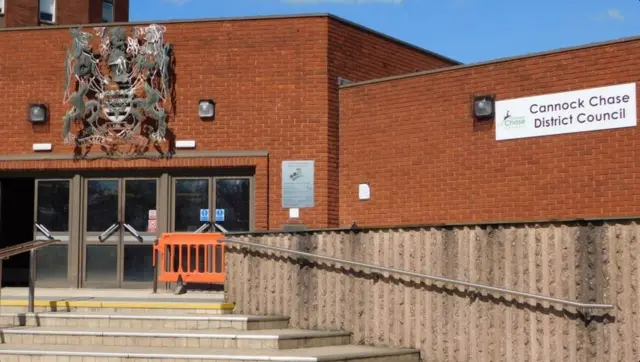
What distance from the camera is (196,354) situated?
11.1 m

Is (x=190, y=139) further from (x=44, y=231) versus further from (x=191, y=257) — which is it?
(x=44, y=231)

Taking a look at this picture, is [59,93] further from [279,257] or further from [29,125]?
[279,257]

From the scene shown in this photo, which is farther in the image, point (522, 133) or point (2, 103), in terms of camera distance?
point (2, 103)

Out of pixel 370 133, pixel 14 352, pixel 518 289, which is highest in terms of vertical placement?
pixel 370 133

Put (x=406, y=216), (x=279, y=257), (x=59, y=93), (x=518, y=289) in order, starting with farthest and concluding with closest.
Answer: (x=59, y=93), (x=406, y=216), (x=279, y=257), (x=518, y=289)

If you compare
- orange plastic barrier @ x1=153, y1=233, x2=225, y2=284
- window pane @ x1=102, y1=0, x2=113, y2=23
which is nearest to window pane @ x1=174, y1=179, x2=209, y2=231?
orange plastic barrier @ x1=153, y1=233, x2=225, y2=284

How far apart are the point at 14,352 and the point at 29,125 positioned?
296 inches

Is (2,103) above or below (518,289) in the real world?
above

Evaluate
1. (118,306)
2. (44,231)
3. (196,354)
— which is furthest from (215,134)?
(196,354)

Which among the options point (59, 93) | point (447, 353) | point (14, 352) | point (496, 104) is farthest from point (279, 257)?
point (59, 93)

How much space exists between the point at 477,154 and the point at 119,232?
710cm

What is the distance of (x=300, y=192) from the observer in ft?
56.4

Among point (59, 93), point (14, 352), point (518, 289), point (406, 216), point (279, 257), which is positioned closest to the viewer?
point (518, 289)

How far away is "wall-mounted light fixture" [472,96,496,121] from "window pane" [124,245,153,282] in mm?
6791
